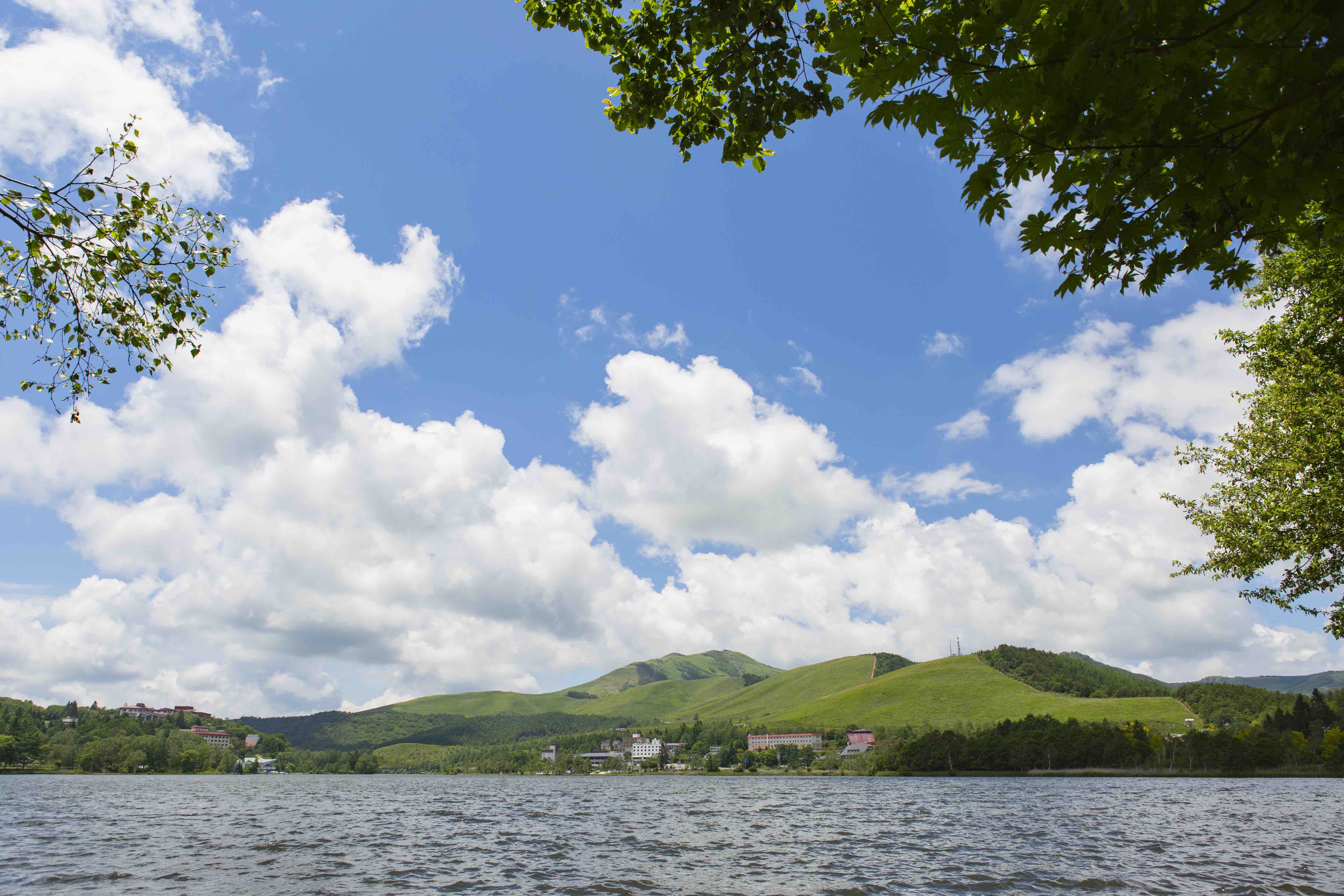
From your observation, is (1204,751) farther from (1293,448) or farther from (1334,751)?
(1293,448)

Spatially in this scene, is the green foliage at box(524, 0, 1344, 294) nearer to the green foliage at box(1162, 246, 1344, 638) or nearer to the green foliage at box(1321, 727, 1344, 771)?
the green foliage at box(1162, 246, 1344, 638)

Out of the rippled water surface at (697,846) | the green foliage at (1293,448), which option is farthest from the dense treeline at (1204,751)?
the green foliage at (1293,448)

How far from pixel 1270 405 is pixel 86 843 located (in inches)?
2984

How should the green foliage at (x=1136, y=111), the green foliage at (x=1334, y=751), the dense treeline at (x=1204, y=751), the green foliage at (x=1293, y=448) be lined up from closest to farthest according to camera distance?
1. the green foliage at (x=1136, y=111)
2. the green foliage at (x=1293, y=448)
3. the green foliage at (x=1334, y=751)
4. the dense treeline at (x=1204, y=751)

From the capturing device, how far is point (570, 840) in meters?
50.2

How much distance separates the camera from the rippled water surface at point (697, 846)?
1191 inches

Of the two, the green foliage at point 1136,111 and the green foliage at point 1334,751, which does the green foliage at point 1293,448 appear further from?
the green foliage at point 1334,751

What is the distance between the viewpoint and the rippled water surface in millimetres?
30250

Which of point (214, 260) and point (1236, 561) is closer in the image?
point (214, 260)

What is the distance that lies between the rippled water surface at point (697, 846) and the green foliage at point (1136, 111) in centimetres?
2799

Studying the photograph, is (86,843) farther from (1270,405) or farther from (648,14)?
(1270,405)

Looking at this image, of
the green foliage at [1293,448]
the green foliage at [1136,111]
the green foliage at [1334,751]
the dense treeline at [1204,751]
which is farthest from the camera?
the dense treeline at [1204,751]

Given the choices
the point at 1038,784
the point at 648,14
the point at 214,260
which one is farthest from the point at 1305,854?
the point at 1038,784

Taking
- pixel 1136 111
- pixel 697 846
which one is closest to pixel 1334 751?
pixel 697 846
